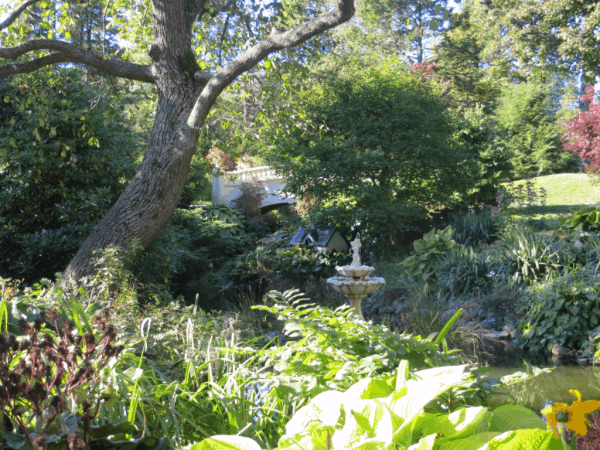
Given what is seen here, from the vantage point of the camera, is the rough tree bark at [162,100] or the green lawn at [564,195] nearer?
the rough tree bark at [162,100]

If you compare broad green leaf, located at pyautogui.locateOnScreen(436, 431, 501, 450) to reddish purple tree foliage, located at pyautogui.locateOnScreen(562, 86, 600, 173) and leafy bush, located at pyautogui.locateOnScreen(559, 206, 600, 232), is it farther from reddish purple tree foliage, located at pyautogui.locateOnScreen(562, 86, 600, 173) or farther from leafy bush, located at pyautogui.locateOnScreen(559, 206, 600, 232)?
reddish purple tree foliage, located at pyautogui.locateOnScreen(562, 86, 600, 173)

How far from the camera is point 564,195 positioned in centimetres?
1572

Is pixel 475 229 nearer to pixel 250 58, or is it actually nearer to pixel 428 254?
pixel 428 254

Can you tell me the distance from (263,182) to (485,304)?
34.5 ft

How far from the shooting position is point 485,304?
6.51m

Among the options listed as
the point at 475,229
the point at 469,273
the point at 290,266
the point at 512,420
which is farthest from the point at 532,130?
the point at 512,420

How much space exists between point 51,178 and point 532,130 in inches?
748

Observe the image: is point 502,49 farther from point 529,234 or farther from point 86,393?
point 86,393

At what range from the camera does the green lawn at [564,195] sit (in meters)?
12.9

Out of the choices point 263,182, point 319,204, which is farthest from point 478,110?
point 263,182

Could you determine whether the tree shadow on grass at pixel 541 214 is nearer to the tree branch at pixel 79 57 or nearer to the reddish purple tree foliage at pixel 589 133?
the reddish purple tree foliage at pixel 589 133

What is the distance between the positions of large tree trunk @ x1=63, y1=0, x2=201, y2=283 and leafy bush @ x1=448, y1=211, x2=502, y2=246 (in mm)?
6264

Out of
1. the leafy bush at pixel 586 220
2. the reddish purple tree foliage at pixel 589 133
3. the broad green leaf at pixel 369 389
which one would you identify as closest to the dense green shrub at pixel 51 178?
the broad green leaf at pixel 369 389

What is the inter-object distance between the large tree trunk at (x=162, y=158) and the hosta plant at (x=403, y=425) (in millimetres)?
4098
